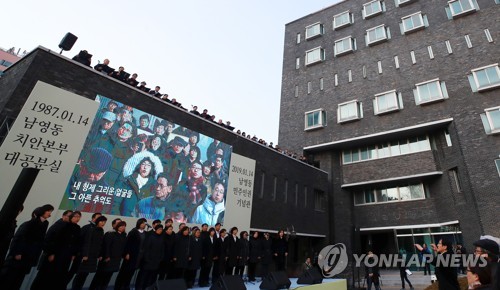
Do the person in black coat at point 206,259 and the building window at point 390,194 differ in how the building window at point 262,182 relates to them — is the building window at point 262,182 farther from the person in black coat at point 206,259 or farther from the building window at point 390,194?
the building window at point 390,194

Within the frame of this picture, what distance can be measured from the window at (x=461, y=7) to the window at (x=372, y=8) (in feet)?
17.7

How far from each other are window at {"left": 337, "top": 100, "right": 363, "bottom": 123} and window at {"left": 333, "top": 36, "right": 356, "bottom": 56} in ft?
18.0

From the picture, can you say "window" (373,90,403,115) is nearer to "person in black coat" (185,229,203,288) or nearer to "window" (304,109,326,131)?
"window" (304,109,326,131)

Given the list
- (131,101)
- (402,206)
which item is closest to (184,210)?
(131,101)

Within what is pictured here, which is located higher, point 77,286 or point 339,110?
point 339,110

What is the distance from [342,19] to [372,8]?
2739 mm

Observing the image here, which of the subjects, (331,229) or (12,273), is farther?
(331,229)

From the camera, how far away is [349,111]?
2255 cm

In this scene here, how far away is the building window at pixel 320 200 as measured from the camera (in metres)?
20.9

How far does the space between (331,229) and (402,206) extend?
17.8ft

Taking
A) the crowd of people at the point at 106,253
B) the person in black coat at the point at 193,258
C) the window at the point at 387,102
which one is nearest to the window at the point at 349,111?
the window at the point at 387,102

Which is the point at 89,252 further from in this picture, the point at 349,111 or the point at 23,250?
the point at 349,111

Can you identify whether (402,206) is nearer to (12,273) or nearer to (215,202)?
(215,202)

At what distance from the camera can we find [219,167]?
13.6 metres
